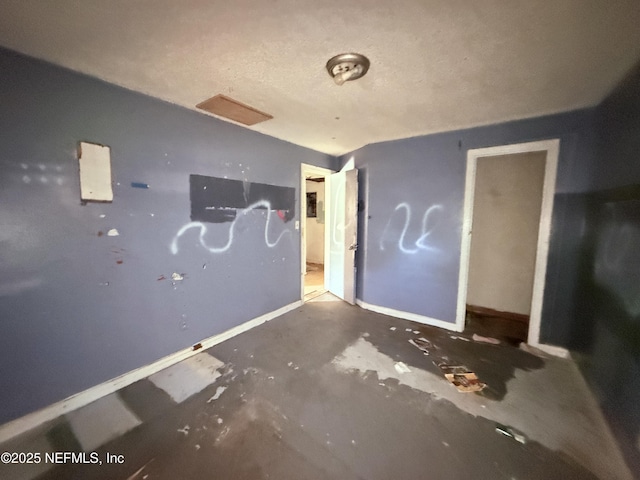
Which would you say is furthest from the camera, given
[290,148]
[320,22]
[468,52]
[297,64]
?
[290,148]

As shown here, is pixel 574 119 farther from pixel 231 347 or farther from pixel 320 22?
pixel 231 347

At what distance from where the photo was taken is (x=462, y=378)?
210cm

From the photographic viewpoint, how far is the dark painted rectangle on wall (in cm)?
240

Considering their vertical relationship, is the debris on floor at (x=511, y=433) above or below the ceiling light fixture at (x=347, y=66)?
below

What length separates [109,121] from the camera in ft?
6.06

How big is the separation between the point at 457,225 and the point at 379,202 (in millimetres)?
1005

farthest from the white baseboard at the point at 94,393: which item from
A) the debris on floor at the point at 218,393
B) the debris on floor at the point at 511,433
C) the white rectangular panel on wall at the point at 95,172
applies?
the debris on floor at the point at 511,433

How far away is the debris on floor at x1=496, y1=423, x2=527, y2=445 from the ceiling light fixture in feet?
7.94

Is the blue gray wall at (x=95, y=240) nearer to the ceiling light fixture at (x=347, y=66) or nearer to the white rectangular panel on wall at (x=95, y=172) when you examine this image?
the white rectangular panel on wall at (x=95, y=172)

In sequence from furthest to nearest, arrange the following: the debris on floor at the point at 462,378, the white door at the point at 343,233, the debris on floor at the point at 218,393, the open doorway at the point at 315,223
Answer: the open doorway at the point at 315,223, the white door at the point at 343,233, the debris on floor at the point at 462,378, the debris on floor at the point at 218,393

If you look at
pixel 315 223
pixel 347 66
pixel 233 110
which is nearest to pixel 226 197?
pixel 233 110

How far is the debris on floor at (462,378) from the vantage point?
1.98 m

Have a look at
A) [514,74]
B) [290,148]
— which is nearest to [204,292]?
[290,148]

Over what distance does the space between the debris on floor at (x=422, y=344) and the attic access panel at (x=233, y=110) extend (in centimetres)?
274
